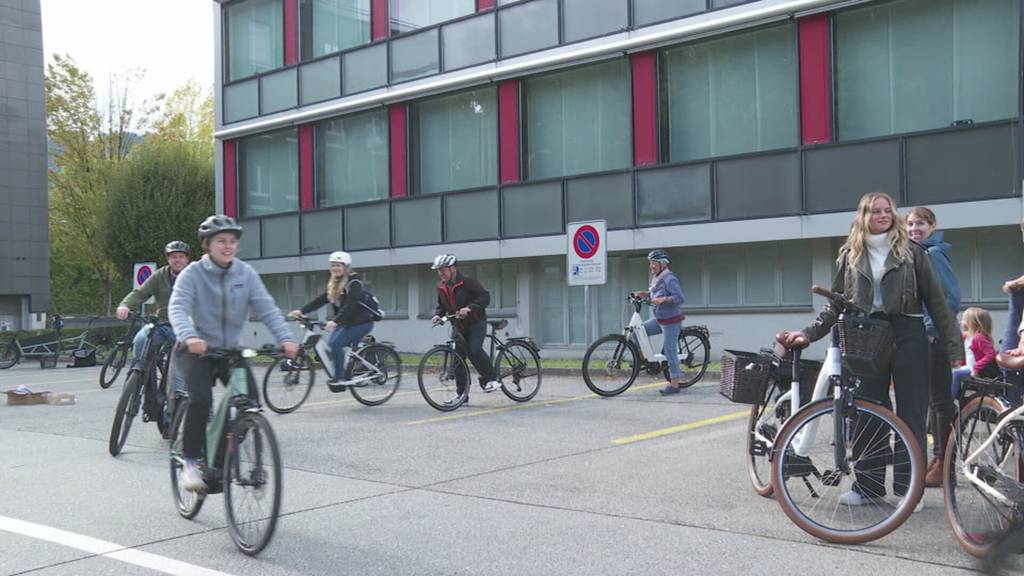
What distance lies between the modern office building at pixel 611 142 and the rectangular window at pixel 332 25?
2.9 inches

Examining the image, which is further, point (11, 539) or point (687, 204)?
point (687, 204)

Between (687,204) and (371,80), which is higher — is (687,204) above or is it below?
below

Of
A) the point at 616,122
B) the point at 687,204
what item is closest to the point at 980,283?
the point at 687,204

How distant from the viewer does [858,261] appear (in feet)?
17.4

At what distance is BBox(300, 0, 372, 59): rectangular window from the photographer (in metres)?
24.0

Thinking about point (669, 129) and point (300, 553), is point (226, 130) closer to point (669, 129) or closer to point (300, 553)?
point (669, 129)

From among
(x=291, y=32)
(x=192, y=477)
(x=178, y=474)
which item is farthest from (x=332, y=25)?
(x=192, y=477)

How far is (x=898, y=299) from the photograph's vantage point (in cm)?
519

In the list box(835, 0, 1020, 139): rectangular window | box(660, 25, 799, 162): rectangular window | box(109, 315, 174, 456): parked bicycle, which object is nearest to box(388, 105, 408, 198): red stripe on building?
box(660, 25, 799, 162): rectangular window

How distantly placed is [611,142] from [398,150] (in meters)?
5.98

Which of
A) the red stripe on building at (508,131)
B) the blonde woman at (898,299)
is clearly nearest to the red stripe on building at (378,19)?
the red stripe on building at (508,131)

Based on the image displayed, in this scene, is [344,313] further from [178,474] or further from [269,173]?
[269,173]

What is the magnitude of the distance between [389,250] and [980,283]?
13.0m

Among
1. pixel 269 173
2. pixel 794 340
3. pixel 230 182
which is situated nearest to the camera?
pixel 794 340
